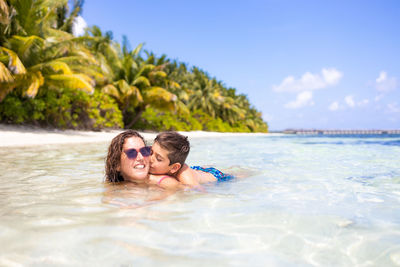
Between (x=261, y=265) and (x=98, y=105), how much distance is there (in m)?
19.0

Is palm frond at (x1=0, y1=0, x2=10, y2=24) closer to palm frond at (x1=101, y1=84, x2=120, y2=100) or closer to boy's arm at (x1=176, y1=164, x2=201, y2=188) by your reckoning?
boy's arm at (x1=176, y1=164, x2=201, y2=188)

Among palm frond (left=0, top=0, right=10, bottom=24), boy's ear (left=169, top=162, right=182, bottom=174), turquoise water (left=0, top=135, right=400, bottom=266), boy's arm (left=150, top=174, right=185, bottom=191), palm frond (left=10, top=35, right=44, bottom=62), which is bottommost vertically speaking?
turquoise water (left=0, top=135, right=400, bottom=266)

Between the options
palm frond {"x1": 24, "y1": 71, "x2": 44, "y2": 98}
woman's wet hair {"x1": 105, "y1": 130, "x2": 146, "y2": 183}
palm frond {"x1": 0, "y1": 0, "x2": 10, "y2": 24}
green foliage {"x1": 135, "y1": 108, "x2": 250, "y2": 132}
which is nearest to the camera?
woman's wet hair {"x1": 105, "y1": 130, "x2": 146, "y2": 183}

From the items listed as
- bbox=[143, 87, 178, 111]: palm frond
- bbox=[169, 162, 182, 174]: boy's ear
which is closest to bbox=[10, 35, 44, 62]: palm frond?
bbox=[143, 87, 178, 111]: palm frond

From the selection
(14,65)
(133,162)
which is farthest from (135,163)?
(14,65)

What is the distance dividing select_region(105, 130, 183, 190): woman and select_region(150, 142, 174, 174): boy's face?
0.17ft

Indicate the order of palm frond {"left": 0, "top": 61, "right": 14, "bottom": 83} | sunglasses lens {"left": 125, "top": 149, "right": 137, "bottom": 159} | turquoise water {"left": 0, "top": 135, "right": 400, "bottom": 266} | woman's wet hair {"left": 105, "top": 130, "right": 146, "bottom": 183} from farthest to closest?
palm frond {"left": 0, "top": 61, "right": 14, "bottom": 83} → woman's wet hair {"left": 105, "top": 130, "right": 146, "bottom": 183} → sunglasses lens {"left": 125, "top": 149, "right": 137, "bottom": 159} → turquoise water {"left": 0, "top": 135, "right": 400, "bottom": 266}

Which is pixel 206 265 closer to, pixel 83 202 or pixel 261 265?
→ pixel 261 265

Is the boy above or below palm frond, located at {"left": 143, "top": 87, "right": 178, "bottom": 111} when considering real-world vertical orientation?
below

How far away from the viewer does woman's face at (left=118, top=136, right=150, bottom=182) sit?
11.9ft

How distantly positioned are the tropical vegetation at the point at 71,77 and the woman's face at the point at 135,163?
916 cm

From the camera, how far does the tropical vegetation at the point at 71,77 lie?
41.4 feet

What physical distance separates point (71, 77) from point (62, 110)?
147 inches

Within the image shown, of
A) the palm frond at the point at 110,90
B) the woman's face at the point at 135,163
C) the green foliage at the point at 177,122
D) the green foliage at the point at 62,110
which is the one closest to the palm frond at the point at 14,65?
the green foliage at the point at 62,110
